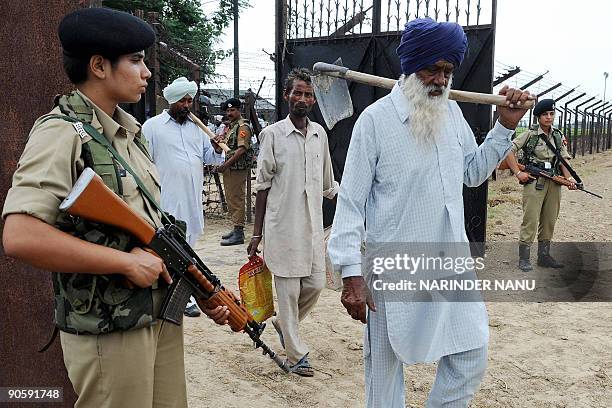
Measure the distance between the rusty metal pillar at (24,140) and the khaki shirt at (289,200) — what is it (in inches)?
56.1

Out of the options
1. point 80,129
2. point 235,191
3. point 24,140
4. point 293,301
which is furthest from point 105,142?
point 235,191

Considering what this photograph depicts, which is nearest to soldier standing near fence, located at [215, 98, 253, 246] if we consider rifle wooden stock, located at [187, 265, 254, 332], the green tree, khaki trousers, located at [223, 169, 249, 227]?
khaki trousers, located at [223, 169, 249, 227]

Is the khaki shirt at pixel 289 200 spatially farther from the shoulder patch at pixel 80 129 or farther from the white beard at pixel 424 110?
the shoulder patch at pixel 80 129

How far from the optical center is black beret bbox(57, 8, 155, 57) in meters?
1.65

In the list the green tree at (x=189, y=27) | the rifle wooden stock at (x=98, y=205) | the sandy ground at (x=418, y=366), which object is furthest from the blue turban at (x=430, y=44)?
the green tree at (x=189, y=27)

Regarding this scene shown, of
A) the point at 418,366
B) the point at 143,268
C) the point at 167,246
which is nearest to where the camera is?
the point at 143,268

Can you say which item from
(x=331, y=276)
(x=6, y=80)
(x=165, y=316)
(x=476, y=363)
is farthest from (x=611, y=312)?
(x=6, y=80)

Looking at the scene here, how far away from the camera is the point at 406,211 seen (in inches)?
90.0

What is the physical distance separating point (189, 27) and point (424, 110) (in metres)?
17.9

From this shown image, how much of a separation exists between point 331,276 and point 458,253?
136 inches

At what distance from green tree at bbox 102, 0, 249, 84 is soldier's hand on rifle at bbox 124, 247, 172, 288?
570 inches

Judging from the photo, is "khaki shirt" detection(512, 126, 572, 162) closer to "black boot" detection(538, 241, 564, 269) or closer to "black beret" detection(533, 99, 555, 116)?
"black beret" detection(533, 99, 555, 116)

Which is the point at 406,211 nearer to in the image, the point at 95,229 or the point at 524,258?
the point at 95,229

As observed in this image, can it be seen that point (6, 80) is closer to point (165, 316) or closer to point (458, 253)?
point (165, 316)
